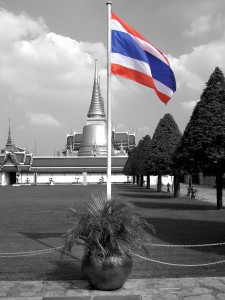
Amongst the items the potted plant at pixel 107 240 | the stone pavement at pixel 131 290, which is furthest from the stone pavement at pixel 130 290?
the potted plant at pixel 107 240

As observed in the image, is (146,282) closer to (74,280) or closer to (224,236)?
(74,280)

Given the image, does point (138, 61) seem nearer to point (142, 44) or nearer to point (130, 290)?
point (142, 44)

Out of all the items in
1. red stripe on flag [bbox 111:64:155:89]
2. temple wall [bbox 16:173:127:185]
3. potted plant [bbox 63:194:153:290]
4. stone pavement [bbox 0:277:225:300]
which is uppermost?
red stripe on flag [bbox 111:64:155:89]

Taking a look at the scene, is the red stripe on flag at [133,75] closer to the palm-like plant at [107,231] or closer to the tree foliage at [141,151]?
the palm-like plant at [107,231]

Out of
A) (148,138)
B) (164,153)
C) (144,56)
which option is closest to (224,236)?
(144,56)

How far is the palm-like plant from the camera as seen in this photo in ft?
25.1

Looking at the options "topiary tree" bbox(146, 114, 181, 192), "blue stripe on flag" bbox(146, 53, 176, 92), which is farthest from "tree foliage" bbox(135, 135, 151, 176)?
"blue stripe on flag" bbox(146, 53, 176, 92)

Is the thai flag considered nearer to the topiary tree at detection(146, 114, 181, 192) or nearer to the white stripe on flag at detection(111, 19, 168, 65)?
the white stripe on flag at detection(111, 19, 168, 65)

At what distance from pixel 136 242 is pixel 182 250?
414cm

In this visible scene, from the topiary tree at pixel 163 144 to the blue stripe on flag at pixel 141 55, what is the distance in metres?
29.2

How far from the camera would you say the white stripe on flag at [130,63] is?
10.8 metres

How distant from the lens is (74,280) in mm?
8445

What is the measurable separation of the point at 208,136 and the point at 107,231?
656 inches

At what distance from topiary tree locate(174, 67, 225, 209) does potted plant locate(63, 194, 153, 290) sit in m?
15.4
